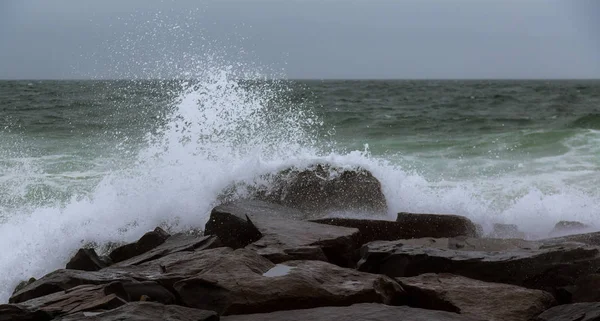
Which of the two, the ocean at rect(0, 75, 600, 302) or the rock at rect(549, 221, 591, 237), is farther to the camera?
the ocean at rect(0, 75, 600, 302)

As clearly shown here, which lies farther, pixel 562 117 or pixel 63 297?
pixel 562 117

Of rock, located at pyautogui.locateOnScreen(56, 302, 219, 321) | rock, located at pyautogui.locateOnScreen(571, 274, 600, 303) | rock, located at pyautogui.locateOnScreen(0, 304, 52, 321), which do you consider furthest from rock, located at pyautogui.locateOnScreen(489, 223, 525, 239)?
rock, located at pyautogui.locateOnScreen(0, 304, 52, 321)

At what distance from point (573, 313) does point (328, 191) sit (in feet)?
10.3

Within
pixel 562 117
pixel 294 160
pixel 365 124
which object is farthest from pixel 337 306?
pixel 562 117

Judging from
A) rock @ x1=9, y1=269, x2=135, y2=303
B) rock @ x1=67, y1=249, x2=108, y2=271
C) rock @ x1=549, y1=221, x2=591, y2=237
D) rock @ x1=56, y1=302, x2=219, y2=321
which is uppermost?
rock @ x1=56, y1=302, x2=219, y2=321

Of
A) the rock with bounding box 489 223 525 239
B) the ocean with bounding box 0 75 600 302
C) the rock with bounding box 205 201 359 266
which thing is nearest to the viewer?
the rock with bounding box 205 201 359 266

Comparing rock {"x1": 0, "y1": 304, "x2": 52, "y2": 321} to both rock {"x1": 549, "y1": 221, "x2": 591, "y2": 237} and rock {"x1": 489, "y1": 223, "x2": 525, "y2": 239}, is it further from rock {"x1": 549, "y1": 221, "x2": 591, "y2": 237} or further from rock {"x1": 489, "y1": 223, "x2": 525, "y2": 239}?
rock {"x1": 549, "y1": 221, "x2": 591, "y2": 237}

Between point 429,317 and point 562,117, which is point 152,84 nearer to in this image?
point 562,117

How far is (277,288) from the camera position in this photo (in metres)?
3.45

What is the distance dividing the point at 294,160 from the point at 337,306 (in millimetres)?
3513

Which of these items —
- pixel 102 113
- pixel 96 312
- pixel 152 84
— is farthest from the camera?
pixel 152 84

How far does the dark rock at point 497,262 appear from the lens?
404 centimetres

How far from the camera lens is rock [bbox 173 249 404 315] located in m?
3.39

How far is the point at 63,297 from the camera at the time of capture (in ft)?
11.3
